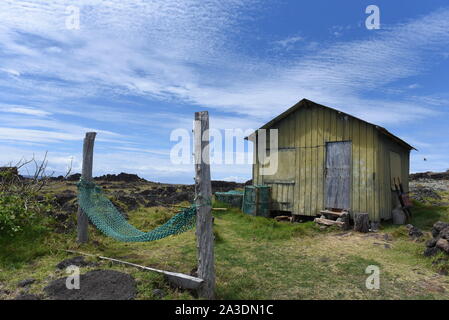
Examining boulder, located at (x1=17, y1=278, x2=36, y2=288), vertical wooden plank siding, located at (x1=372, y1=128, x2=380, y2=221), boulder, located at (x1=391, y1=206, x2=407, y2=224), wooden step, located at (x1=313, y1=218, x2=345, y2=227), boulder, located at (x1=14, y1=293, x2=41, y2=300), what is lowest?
boulder, located at (x1=14, y1=293, x2=41, y2=300)

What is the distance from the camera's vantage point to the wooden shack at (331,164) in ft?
34.3

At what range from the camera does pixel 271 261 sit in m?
6.78

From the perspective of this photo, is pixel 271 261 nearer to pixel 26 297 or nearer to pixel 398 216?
pixel 26 297

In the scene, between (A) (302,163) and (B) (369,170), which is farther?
(A) (302,163)

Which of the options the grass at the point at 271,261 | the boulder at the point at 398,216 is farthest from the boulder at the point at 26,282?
the boulder at the point at 398,216

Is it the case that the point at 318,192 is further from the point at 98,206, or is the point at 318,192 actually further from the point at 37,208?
the point at 37,208

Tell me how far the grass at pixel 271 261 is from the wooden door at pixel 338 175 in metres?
1.40

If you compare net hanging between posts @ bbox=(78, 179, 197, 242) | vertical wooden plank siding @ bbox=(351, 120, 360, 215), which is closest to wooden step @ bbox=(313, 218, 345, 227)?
vertical wooden plank siding @ bbox=(351, 120, 360, 215)

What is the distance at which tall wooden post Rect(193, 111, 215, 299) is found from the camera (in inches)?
181

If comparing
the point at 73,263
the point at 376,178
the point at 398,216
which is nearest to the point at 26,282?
the point at 73,263

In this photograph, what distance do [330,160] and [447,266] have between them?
542cm

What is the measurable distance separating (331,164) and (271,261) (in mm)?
5599

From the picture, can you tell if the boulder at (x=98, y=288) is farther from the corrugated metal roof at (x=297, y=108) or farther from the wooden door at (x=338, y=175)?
the corrugated metal roof at (x=297, y=108)

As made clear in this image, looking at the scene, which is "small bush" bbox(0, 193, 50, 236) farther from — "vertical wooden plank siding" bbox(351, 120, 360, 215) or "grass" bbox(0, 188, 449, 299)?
"vertical wooden plank siding" bbox(351, 120, 360, 215)
